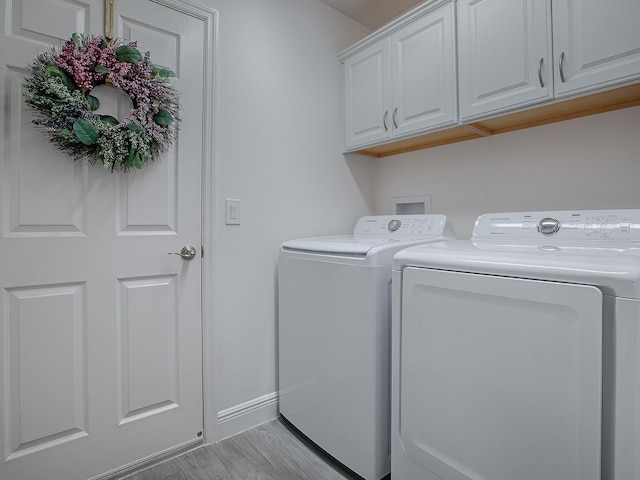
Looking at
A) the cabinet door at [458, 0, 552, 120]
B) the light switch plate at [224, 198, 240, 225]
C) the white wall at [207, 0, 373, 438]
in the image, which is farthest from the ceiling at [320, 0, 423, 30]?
the light switch plate at [224, 198, 240, 225]

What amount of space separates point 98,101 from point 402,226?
1.52m

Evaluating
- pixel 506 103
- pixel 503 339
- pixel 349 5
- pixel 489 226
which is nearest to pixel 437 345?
pixel 503 339

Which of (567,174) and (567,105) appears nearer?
(567,105)

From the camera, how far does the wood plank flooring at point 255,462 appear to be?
147cm

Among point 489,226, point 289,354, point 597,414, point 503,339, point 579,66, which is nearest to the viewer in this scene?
point 597,414

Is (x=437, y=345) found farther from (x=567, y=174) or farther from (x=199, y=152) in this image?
(x=199, y=152)

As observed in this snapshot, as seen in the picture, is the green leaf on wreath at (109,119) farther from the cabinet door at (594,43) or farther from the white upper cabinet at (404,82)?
the cabinet door at (594,43)

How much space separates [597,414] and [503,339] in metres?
0.25

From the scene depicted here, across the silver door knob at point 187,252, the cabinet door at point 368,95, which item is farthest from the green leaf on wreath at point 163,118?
the cabinet door at point 368,95

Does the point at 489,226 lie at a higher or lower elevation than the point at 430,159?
lower

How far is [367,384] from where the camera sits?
1351 millimetres

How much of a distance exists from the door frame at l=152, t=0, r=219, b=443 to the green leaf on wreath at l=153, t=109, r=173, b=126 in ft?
0.69

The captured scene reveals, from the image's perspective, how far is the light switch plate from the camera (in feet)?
5.68

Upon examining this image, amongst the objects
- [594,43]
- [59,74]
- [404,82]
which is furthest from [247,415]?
[594,43]
